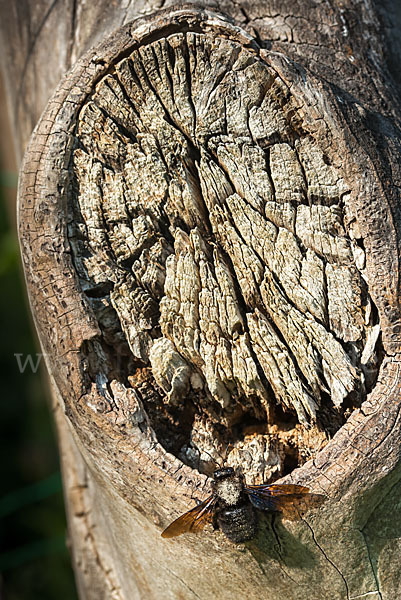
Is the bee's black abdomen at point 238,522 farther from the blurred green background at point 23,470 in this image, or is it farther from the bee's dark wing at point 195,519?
the blurred green background at point 23,470

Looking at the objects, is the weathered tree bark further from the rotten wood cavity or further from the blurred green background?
the blurred green background

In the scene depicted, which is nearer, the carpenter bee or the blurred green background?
the carpenter bee

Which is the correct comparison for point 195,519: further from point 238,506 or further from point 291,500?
point 291,500

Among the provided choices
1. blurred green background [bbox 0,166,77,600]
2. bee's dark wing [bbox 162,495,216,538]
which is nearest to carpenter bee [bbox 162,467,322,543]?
bee's dark wing [bbox 162,495,216,538]

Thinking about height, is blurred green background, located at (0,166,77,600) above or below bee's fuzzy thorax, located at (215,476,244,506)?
below

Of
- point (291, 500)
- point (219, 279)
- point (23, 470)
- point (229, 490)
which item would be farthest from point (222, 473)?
point (23, 470)

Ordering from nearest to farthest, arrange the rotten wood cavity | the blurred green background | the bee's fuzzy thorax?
the bee's fuzzy thorax, the rotten wood cavity, the blurred green background

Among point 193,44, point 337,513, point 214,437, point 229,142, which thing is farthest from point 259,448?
point 193,44
